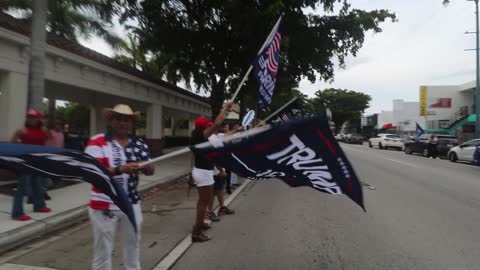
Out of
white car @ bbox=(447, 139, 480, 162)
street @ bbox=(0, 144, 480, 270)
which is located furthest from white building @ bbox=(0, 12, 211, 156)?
white car @ bbox=(447, 139, 480, 162)

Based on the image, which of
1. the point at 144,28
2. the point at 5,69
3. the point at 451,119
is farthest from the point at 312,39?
the point at 451,119

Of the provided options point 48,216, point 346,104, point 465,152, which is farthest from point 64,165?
point 346,104

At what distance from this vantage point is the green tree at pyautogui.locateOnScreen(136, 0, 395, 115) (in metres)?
18.2

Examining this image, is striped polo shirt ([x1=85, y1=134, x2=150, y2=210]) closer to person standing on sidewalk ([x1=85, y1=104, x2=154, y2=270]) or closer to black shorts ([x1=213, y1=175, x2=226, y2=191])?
person standing on sidewalk ([x1=85, y1=104, x2=154, y2=270])

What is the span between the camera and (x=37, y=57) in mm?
7938

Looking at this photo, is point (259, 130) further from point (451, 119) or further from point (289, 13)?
point (451, 119)

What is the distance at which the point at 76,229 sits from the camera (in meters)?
6.75

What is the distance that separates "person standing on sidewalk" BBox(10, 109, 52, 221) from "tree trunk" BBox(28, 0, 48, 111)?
100 cm

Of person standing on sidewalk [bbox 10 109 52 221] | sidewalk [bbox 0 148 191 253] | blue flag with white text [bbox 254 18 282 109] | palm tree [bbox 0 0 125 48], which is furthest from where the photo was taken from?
palm tree [bbox 0 0 125 48]

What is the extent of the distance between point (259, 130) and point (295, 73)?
17.1 meters

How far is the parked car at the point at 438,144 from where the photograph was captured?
2619 cm

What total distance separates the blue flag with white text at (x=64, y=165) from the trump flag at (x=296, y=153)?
2.72 feet

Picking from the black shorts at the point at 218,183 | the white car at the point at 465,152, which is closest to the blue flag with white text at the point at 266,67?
the black shorts at the point at 218,183

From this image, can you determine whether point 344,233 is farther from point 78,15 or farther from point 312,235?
point 78,15
